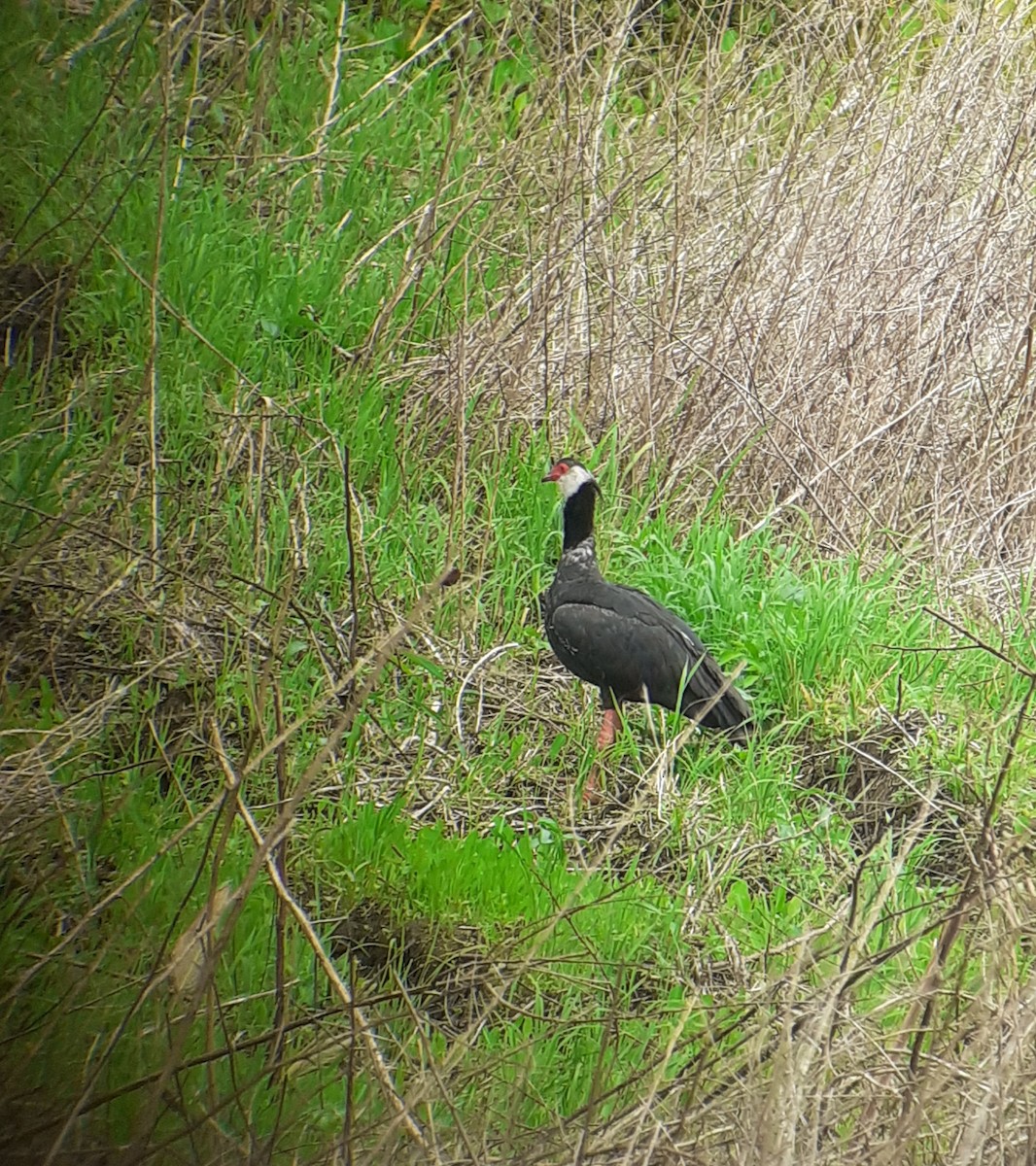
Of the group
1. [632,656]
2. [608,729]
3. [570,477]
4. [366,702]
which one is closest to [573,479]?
[570,477]

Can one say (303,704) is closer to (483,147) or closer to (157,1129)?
(157,1129)

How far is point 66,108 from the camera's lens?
541cm

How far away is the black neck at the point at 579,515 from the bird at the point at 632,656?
22cm

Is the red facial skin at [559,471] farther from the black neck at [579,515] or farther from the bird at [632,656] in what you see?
the bird at [632,656]

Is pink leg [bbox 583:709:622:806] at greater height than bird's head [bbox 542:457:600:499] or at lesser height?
lesser

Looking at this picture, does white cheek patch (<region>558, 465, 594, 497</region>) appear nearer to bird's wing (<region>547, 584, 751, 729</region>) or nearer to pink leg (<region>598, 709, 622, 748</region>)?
bird's wing (<region>547, 584, 751, 729</region>)

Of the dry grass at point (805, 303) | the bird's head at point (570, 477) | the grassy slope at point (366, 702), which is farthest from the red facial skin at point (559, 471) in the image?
the dry grass at point (805, 303)

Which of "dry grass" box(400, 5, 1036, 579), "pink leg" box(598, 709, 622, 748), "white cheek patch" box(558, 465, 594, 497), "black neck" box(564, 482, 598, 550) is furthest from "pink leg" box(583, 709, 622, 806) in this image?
"dry grass" box(400, 5, 1036, 579)

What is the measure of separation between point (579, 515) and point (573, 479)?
0.39ft

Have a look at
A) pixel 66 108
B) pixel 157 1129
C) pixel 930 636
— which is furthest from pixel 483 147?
pixel 157 1129

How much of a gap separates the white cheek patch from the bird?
0.33 meters

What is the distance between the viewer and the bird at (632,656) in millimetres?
4082

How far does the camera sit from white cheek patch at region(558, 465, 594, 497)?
451 cm

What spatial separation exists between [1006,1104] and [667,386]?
3.66 m
